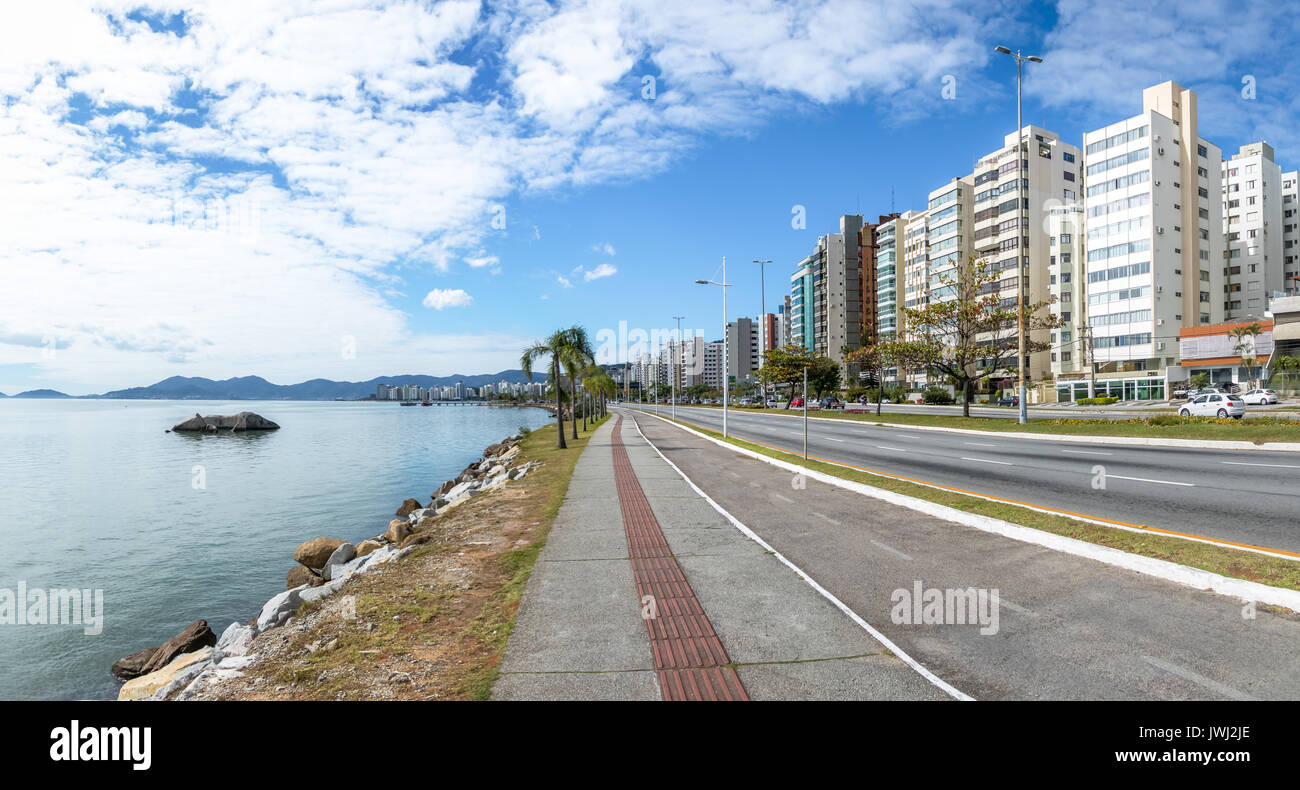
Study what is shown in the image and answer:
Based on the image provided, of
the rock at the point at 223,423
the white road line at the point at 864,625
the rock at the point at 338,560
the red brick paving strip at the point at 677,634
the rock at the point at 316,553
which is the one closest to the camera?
the white road line at the point at 864,625

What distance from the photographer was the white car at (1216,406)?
2917 cm

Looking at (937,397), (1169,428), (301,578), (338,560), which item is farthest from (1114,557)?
(937,397)

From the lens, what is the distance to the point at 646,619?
20.9 feet

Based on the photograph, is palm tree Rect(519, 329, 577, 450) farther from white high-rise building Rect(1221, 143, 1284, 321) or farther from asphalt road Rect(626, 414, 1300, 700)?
white high-rise building Rect(1221, 143, 1284, 321)

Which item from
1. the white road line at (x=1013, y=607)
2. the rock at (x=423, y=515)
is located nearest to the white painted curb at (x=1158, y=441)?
the white road line at (x=1013, y=607)

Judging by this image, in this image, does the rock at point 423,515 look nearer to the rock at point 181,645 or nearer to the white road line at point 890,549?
the rock at point 181,645

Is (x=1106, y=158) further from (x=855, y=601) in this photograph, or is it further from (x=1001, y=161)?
(x=855, y=601)

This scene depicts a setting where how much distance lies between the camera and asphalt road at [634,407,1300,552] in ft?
31.9

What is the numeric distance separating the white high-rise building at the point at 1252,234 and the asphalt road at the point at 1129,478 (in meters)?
97.4

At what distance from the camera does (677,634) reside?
5938 mm

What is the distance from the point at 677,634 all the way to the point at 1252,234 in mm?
127520
